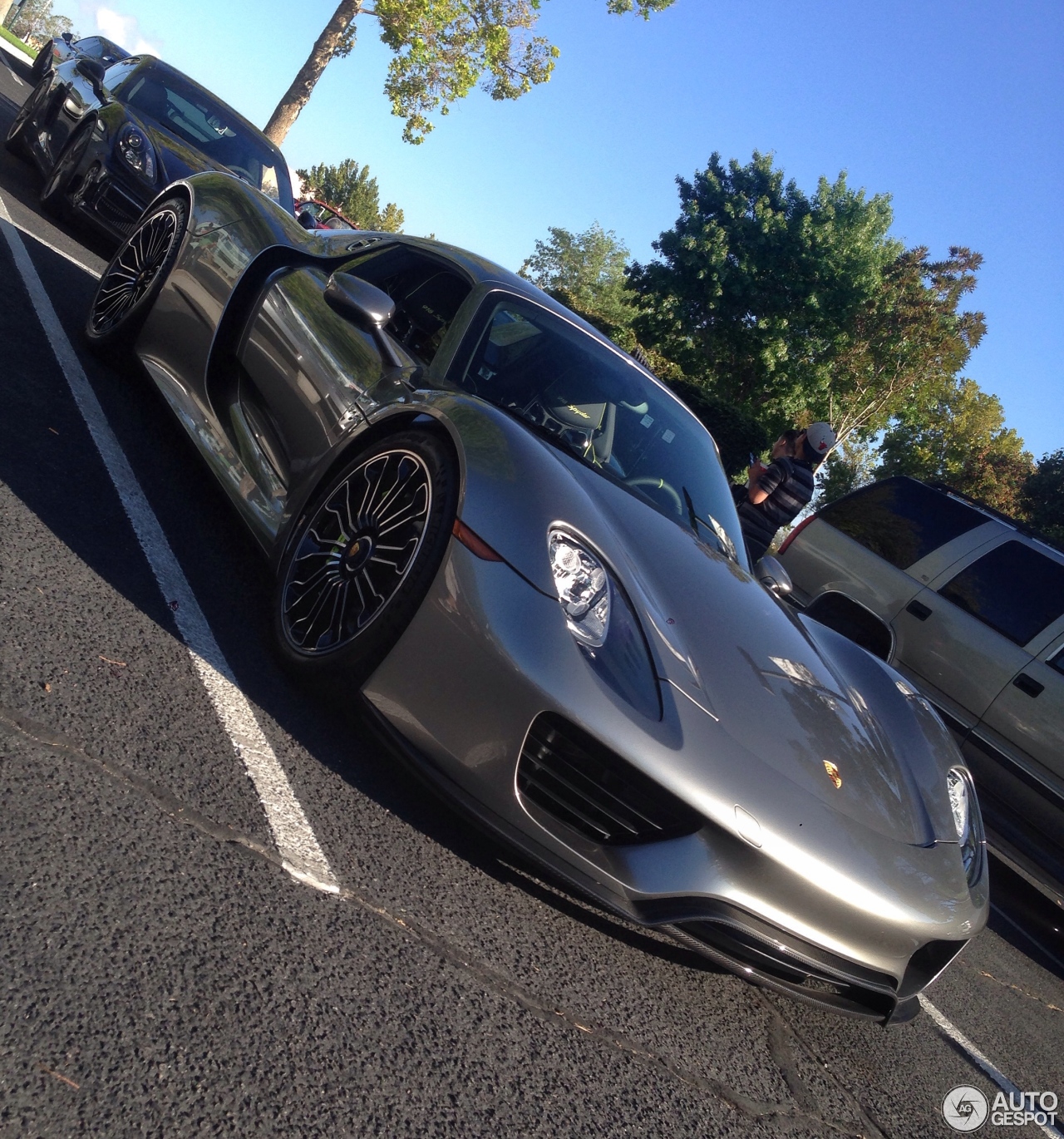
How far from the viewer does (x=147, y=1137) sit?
1.53m

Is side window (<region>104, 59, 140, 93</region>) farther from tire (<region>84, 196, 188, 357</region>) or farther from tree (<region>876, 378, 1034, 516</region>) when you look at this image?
tree (<region>876, 378, 1034, 516</region>)

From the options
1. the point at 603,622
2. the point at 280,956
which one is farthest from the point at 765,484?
the point at 280,956

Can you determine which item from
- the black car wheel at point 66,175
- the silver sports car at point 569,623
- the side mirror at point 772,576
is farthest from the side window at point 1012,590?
the black car wheel at point 66,175

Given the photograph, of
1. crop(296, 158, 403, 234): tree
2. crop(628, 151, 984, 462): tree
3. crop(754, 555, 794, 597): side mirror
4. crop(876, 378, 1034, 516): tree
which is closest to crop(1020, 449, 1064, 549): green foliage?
crop(876, 378, 1034, 516): tree

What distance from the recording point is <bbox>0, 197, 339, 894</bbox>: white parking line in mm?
2379

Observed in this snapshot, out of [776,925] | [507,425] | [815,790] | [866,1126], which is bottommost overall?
[866,1126]

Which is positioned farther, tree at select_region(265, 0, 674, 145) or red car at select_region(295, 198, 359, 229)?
tree at select_region(265, 0, 674, 145)

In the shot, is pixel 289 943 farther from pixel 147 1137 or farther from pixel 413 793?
pixel 413 793

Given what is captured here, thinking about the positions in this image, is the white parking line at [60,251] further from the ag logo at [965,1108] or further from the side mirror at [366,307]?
the ag logo at [965,1108]

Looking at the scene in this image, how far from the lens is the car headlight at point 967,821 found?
3.15 m

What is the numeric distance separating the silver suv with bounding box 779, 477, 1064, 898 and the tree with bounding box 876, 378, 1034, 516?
26.7 meters

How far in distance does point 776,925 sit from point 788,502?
5794mm

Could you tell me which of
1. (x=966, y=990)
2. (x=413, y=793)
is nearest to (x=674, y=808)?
(x=413, y=793)

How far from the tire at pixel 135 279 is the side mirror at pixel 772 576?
277 cm
